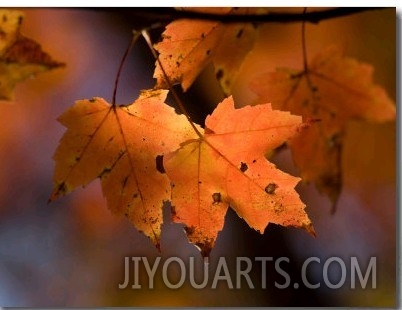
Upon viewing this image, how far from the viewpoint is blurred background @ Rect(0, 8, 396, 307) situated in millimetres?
1129

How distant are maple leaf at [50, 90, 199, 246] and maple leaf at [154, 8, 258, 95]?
4cm

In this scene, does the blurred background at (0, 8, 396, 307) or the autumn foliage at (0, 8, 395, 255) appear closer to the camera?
the autumn foliage at (0, 8, 395, 255)

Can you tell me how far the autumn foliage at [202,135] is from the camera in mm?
1026

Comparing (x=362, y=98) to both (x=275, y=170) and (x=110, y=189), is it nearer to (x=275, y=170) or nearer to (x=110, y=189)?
(x=275, y=170)

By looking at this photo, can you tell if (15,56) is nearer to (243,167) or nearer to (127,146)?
(127,146)

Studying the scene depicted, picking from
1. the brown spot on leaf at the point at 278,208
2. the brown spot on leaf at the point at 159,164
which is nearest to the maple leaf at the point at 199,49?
the brown spot on leaf at the point at 159,164

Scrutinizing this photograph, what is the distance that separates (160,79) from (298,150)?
0.28 meters

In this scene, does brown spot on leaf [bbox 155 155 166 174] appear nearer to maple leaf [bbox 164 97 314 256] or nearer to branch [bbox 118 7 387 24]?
maple leaf [bbox 164 97 314 256]

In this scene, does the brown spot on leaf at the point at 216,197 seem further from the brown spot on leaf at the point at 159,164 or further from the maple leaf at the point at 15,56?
the maple leaf at the point at 15,56

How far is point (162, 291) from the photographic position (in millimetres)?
1140

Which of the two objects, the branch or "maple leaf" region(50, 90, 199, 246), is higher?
the branch

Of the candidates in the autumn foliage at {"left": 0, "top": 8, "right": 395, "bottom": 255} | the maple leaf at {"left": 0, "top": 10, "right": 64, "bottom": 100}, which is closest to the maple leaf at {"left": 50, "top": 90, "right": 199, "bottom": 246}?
the autumn foliage at {"left": 0, "top": 8, "right": 395, "bottom": 255}

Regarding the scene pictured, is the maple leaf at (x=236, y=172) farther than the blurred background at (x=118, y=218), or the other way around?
the blurred background at (x=118, y=218)
